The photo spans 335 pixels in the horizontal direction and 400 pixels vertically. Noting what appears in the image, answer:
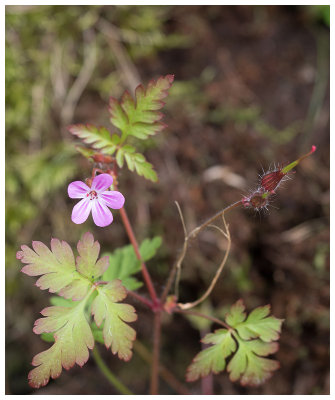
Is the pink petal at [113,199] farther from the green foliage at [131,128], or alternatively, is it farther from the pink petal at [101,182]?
the green foliage at [131,128]

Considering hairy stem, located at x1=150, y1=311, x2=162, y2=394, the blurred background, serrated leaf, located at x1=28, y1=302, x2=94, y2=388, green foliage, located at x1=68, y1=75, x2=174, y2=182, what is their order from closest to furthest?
serrated leaf, located at x1=28, y1=302, x2=94, y2=388 < green foliage, located at x1=68, y1=75, x2=174, y2=182 < hairy stem, located at x1=150, y1=311, x2=162, y2=394 < the blurred background

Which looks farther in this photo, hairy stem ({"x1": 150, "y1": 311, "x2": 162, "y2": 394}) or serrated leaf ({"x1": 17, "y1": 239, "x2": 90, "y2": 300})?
hairy stem ({"x1": 150, "y1": 311, "x2": 162, "y2": 394})

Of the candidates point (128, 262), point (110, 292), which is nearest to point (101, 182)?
point (110, 292)

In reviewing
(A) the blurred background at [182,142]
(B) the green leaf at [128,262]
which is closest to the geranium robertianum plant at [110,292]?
(B) the green leaf at [128,262]

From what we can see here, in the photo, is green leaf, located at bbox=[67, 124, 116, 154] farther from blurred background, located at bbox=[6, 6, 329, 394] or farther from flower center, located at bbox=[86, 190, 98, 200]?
blurred background, located at bbox=[6, 6, 329, 394]

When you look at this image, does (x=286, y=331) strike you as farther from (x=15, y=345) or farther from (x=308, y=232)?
(x=15, y=345)

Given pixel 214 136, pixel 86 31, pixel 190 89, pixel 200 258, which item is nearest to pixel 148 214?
pixel 200 258

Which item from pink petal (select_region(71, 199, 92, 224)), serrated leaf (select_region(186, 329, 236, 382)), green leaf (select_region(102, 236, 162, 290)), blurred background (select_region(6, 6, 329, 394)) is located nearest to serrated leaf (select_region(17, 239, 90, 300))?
pink petal (select_region(71, 199, 92, 224))
